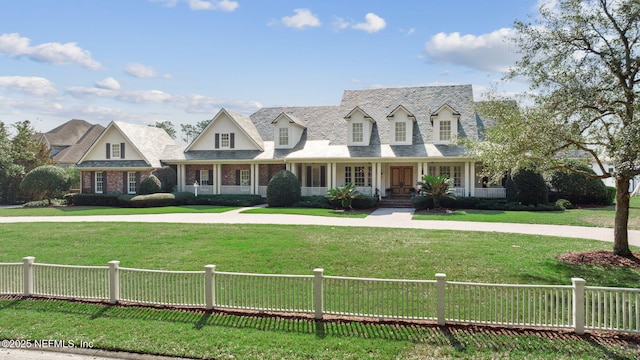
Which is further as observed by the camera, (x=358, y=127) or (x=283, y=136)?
(x=283, y=136)

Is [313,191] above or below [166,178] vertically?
below

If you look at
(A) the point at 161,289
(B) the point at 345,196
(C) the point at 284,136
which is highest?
(C) the point at 284,136

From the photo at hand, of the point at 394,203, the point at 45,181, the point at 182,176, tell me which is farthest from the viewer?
the point at 182,176

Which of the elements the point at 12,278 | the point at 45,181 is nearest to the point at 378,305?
the point at 12,278

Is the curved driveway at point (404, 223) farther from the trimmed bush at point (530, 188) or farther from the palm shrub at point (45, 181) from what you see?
the palm shrub at point (45, 181)

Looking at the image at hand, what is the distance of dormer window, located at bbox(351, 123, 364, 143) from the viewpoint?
28453 mm

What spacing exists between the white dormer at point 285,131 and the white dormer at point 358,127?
12.8 ft

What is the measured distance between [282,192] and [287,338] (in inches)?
750

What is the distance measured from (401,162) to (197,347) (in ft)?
72.5

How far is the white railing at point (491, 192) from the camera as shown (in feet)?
82.0

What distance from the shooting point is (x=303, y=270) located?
396 inches

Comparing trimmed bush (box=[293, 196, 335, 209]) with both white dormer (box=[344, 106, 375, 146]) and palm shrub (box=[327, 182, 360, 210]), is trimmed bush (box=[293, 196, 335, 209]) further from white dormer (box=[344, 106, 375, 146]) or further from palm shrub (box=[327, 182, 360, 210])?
white dormer (box=[344, 106, 375, 146])

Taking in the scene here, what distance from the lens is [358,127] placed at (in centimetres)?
2852

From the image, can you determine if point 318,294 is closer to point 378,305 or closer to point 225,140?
point 378,305
